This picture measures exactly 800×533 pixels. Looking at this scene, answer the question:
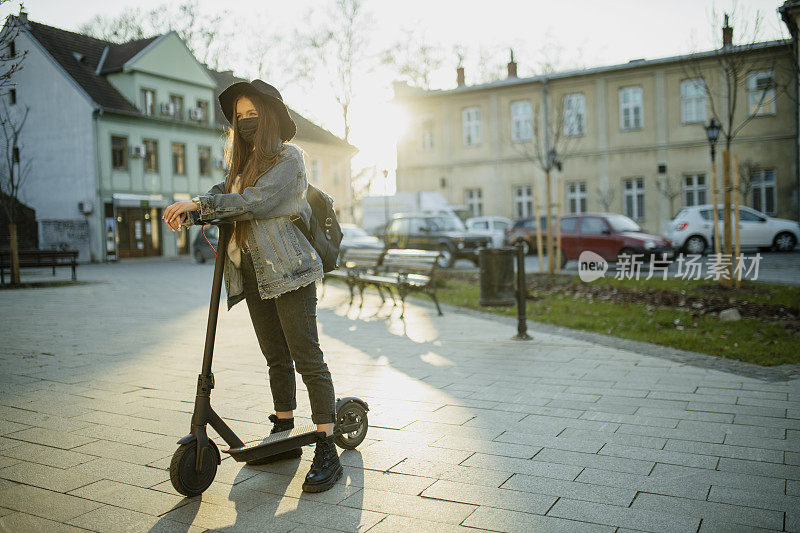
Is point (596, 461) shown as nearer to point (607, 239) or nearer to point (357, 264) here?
point (357, 264)

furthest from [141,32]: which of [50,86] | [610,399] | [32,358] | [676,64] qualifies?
[610,399]

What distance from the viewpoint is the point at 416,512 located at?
3141 millimetres

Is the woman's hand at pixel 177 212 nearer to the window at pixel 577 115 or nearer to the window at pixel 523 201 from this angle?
the window at pixel 577 115

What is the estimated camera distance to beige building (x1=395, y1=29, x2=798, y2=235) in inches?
1248

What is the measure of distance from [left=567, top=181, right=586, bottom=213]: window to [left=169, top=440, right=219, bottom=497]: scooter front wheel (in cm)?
3366

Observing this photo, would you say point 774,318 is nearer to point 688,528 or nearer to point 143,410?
point 688,528

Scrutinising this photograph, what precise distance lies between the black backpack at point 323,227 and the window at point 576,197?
33023 mm

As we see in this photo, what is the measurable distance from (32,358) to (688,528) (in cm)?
606

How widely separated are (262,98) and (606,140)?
33.4m

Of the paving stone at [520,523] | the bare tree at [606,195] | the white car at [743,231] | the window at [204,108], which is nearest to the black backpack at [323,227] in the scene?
the paving stone at [520,523]

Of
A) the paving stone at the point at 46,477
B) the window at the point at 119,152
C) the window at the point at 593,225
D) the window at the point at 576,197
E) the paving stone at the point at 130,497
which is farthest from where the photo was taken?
the window at the point at 576,197

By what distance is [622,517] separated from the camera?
3.05 meters

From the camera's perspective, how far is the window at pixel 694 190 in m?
33.3

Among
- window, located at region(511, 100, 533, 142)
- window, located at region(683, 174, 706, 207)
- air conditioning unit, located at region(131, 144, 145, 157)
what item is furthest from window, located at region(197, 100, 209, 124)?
window, located at region(683, 174, 706, 207)
